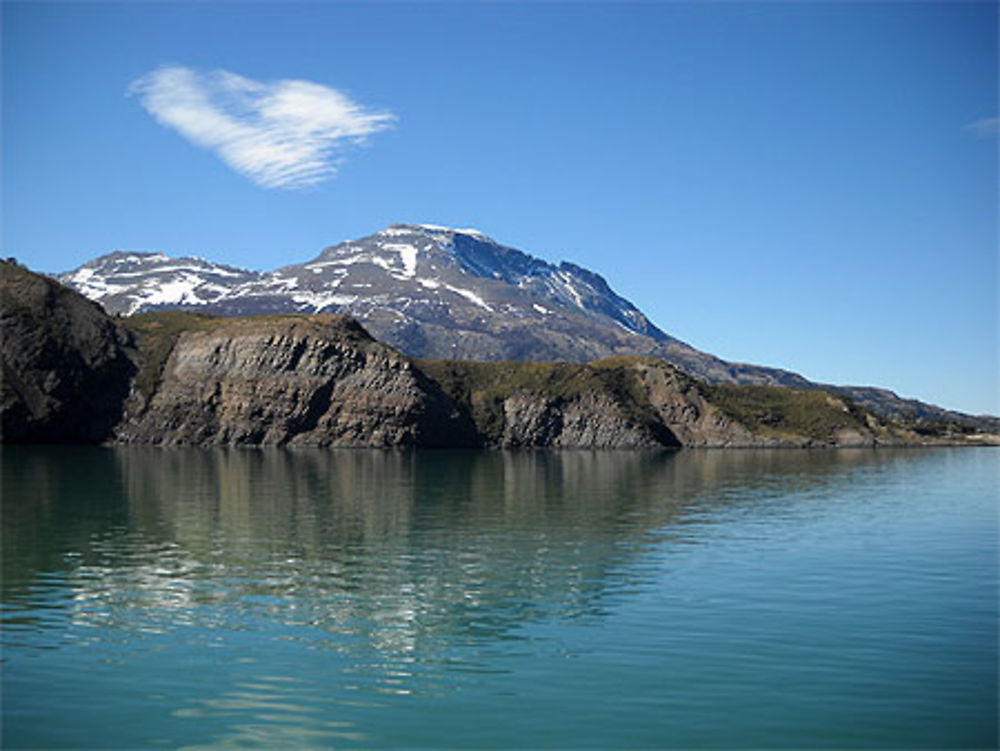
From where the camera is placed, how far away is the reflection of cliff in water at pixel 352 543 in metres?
36.4

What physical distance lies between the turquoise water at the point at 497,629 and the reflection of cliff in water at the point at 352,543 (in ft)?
0.86

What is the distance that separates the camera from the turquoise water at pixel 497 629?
77.3 feet

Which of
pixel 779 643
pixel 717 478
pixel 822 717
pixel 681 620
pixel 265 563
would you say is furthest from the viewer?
pixel 717 478

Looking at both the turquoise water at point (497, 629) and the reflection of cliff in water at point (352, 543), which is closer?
the turquoise water at point (497, 629)

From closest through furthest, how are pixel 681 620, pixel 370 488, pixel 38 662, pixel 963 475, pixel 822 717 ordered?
pixel 822 717
pixel 38 662
pixel 681 620
pixel 370 488
pixel 963 475

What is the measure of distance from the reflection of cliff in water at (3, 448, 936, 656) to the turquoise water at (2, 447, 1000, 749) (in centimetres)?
26

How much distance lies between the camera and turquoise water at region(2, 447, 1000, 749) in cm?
2355

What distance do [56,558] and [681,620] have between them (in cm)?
3300

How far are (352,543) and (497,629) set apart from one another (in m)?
25.0

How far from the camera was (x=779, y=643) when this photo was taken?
31438 millimetres

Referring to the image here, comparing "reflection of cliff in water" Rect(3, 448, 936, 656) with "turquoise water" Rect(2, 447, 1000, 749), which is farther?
"reflection of cliff in water" Rect(3, 448, 936, 656)

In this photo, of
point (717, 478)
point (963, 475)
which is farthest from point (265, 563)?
point (963, 475)

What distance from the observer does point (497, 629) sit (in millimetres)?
33438

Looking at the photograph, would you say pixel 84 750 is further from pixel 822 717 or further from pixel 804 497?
pixel 804 497
